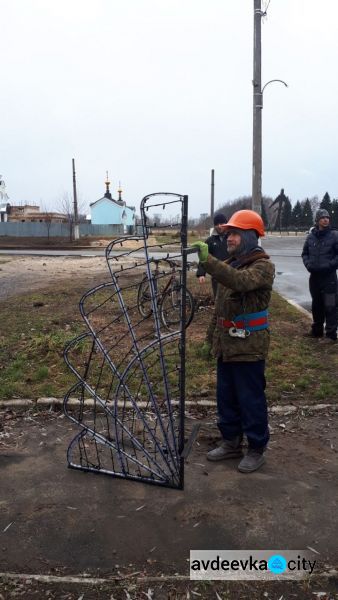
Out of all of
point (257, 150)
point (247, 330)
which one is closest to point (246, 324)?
point (247, 330)

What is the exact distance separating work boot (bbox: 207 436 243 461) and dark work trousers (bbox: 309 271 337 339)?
3.52 metres

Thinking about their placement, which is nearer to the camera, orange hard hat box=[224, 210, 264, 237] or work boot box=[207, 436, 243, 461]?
orange hard hat box=[224, 210, 264, 237]

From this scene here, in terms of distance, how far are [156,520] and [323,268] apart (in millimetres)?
4595

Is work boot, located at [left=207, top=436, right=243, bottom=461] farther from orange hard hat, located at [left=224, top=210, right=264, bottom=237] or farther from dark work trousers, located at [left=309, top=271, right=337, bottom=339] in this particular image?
dark work trousers, located at [left=309, top=271, right=337, bottom=339]

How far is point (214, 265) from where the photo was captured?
2895 mm

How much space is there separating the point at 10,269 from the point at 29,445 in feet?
51.0

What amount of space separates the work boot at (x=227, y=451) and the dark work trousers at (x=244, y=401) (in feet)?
0.16

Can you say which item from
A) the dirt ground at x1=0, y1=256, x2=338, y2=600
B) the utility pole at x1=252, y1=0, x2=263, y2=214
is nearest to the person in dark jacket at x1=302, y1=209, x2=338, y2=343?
the utility pole at x1=252, y1=0, x2=263, y2=214

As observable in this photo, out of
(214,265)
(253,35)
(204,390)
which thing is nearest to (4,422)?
(204,390)

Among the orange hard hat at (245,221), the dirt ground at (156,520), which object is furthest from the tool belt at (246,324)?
the dirt ground at (156,520)

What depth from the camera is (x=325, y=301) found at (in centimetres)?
671

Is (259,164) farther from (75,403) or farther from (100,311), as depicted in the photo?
(75,403)

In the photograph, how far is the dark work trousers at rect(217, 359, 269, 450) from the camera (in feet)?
11.0

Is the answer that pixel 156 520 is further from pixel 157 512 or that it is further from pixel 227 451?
pixel 227 451
